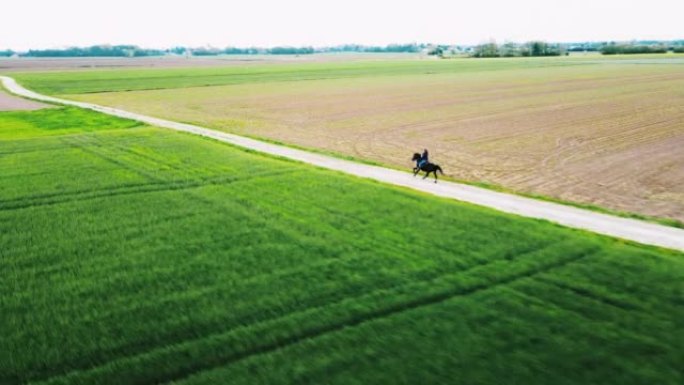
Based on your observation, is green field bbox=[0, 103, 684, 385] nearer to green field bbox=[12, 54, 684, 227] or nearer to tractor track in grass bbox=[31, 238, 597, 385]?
tractor track in grass bbox=[31, 238, 597, 385]

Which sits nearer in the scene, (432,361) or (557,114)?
(432,361)

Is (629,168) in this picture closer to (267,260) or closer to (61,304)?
(267,260)

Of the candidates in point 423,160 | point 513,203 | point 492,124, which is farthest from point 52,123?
point 513,203

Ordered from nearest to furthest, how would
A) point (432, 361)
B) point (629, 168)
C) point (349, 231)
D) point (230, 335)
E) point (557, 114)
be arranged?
point (432, 361)
point (230, 335)
point (349, 231)
point (629, 168)
point (557, 114)

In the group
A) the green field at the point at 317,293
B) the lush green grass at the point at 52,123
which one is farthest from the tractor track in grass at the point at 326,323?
the lush green grass at the point at 52,123

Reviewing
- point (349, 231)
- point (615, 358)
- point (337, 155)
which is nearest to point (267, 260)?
point (349, 231)

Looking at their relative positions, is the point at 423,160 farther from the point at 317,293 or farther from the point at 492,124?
the point at 492,124

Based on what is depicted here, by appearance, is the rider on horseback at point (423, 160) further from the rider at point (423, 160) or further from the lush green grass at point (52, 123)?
the lush green grass at point (52, 123)
